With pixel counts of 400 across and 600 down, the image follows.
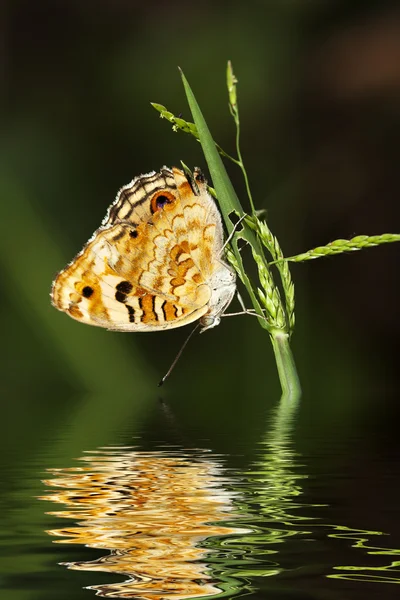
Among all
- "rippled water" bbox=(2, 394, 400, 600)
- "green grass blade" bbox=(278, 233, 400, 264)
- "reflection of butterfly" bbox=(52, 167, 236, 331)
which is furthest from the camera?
"reflection of butterfly" bbox=(52, 167, 236, 331)

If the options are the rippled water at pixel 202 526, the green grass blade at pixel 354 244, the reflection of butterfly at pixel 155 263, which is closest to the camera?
the rippled water at pixel 202 526

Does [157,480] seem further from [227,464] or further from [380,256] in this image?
[380,256]

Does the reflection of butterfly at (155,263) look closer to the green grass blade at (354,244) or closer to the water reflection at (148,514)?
the green grass blade at (354,244)

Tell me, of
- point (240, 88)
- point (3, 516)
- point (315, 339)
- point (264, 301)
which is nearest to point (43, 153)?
point (240, 88)

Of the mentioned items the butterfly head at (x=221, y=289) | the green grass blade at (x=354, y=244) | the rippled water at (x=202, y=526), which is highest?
the green grass blade at (x=354, y=244)

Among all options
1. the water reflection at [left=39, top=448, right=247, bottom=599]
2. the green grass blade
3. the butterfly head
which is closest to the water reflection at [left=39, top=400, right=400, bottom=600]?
the water reflection at [left=39, top=448, right=247, bottom=599]

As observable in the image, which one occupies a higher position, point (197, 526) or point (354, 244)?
point (354, 244)

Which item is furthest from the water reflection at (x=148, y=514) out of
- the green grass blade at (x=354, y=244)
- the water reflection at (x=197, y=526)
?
the green grass blade at (x=354, y=244)

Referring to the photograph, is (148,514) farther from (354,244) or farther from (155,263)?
(155,263)

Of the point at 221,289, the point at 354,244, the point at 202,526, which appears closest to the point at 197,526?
the point at 202,526

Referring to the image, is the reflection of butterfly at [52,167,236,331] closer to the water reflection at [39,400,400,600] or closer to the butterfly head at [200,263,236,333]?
the butterfly head at [200,263,236,333]
